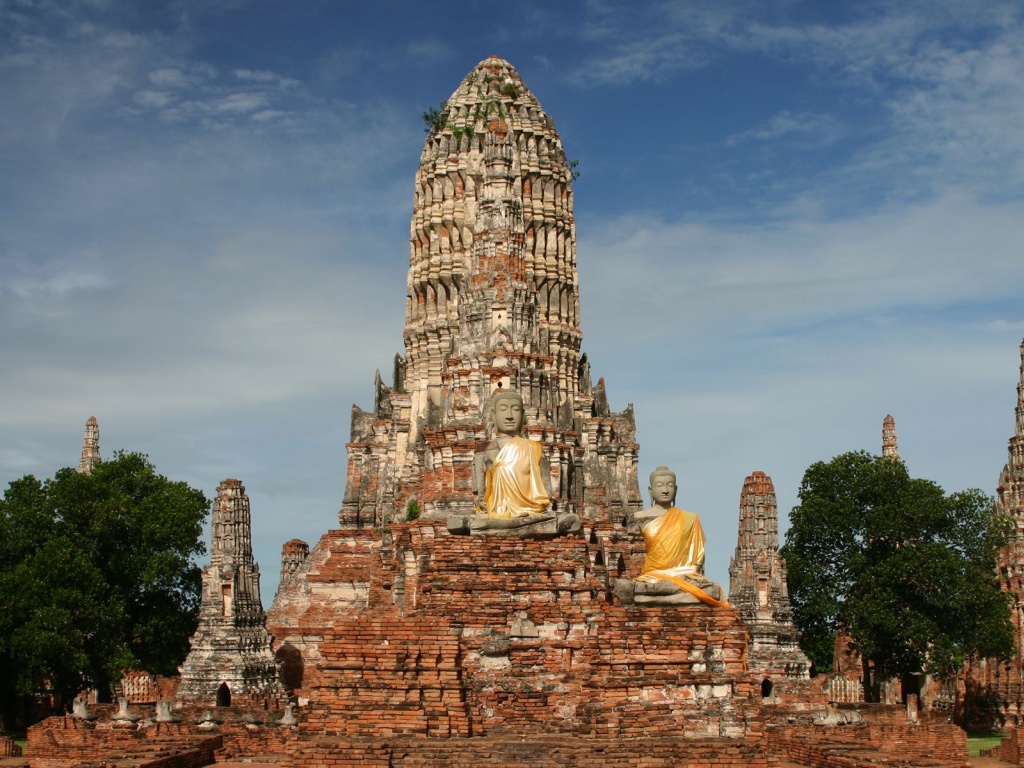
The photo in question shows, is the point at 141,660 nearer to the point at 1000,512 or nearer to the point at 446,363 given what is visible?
the point at 446,363

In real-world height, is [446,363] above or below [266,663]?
above

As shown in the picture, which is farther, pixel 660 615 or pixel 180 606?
pixel 180 606

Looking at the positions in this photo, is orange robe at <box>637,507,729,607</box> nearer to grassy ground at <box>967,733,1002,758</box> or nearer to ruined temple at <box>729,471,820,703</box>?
ruined temple at <box>729,471,820,703</box>

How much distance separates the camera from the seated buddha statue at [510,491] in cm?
2169

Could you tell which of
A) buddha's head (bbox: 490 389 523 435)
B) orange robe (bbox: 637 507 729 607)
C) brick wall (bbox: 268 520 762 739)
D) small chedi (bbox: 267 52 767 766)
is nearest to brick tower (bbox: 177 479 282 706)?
small chedi (bbox: 267 52 767 766)

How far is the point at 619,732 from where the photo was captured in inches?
696

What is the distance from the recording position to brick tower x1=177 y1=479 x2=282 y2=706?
31812 millimetres

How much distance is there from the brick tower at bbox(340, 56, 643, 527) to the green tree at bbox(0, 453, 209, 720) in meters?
6.18

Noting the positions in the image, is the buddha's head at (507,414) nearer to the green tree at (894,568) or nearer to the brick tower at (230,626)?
the brick tower at (230,626)

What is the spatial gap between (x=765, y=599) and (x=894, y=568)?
9360 millimetres

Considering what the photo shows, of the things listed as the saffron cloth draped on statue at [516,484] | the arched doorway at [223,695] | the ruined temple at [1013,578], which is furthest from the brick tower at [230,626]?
the ruined temple at [1013,578]

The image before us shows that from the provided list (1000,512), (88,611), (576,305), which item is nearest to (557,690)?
(88,611)

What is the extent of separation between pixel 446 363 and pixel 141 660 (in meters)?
12.8

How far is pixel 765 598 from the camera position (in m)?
36.8
